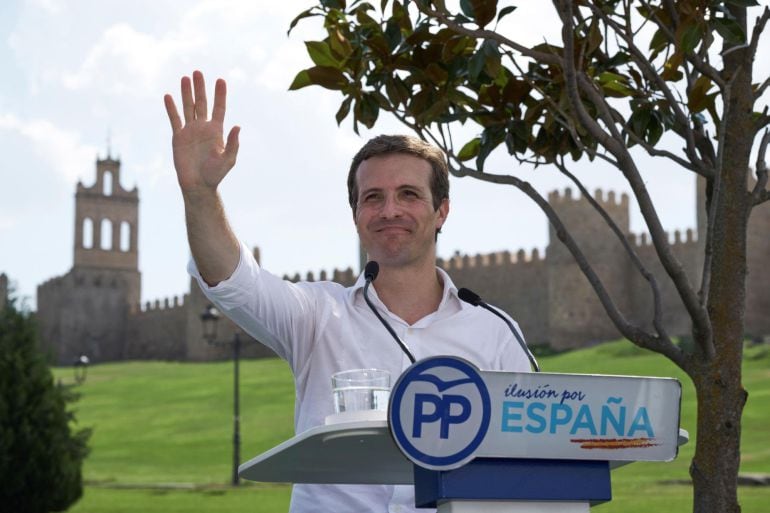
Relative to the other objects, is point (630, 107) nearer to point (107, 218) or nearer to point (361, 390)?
point (361, 390)

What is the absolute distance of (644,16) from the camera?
386 cm

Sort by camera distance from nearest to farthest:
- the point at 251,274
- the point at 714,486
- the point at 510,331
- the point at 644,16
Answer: the point at 251,274, the point at 510,331, the point at 714,486, the point at 644,16

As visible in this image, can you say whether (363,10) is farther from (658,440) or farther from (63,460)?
(63,460)

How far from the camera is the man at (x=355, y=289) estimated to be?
2094 millimetres

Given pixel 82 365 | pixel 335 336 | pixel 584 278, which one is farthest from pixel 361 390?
pixel 584 278

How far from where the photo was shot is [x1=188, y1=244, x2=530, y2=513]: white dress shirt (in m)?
2.15

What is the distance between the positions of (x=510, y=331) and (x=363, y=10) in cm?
156

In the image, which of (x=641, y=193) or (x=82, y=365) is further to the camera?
(x=82, y=365)

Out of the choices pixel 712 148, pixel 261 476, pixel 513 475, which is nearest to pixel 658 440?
pixel 513 475

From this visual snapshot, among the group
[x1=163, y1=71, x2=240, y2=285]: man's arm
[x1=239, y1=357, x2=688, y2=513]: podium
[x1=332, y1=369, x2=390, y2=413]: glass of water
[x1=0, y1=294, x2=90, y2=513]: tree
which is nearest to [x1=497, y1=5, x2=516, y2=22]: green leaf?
[x1=163, y1=71, x2=240, y2=285]: man's arm

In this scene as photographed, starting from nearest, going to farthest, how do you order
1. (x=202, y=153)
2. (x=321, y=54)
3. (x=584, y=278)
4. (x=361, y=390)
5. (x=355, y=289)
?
(x=361, y=390)
(x=202, y=153)
(x=355, y=289)
(x=321, y=54)
(x=584, y=278)

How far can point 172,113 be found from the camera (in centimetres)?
214

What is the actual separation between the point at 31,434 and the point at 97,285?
48.3 meters

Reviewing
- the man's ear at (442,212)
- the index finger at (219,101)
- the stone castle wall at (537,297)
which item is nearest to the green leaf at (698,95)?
the man's ear at (442,212)
